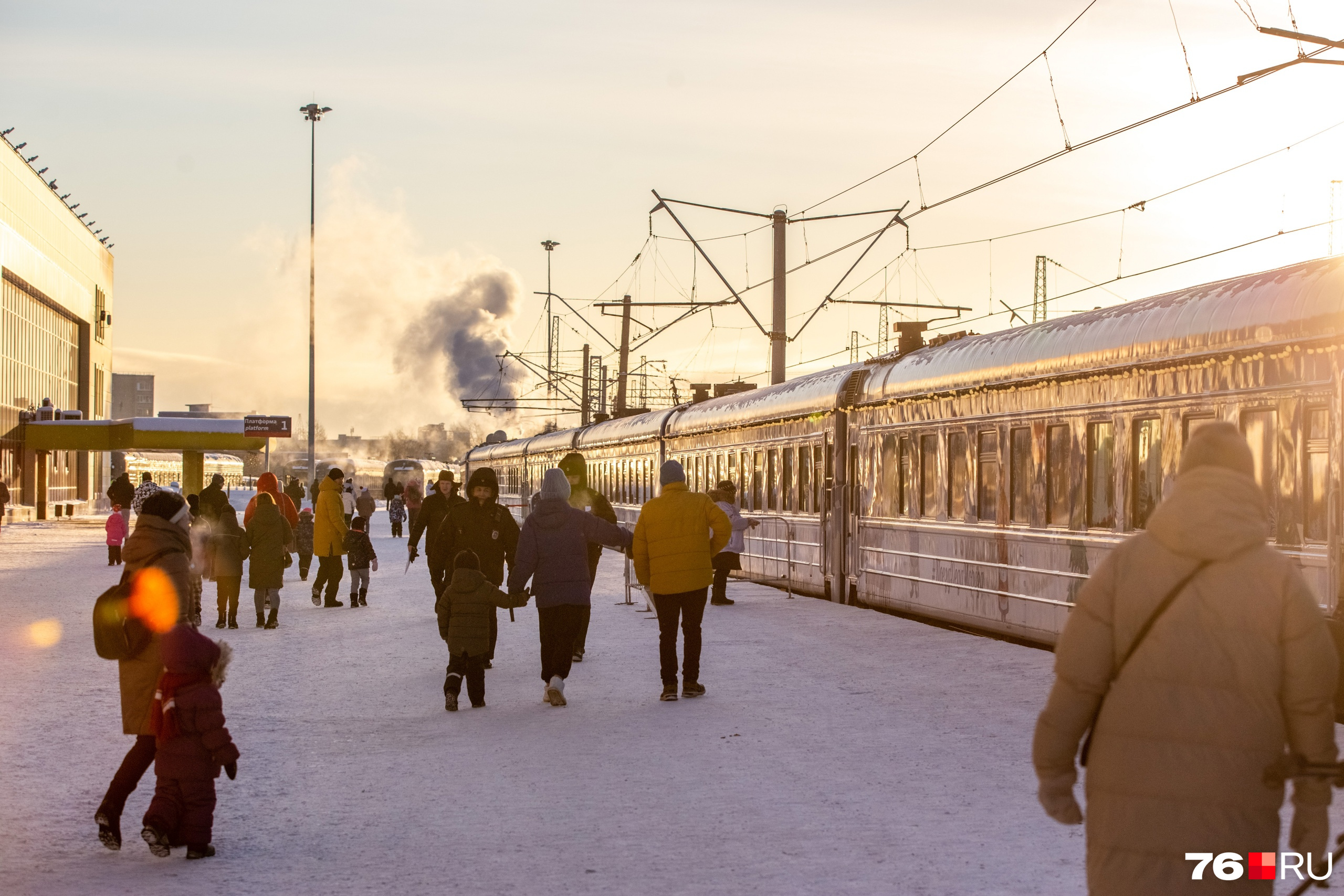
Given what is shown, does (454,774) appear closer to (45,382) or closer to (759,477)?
(759,477)

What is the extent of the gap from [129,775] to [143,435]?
52622 millimetres

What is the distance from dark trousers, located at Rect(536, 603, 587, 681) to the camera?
11.7 metres

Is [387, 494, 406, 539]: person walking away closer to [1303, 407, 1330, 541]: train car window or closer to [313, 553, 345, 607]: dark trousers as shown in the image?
[313, 553, 345, 607]: dark trousers

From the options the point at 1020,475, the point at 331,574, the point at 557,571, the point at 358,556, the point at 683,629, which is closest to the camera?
the point at 557,571

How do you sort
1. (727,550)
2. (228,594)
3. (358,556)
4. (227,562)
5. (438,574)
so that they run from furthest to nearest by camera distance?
(727,550) → (358,556) → (228,594) → (227,562) → (438,574)

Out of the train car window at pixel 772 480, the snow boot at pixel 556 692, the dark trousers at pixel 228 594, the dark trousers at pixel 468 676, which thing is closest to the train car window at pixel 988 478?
the snow boot at pixel 556 692

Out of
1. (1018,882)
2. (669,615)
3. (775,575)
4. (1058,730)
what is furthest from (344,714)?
(775,575)

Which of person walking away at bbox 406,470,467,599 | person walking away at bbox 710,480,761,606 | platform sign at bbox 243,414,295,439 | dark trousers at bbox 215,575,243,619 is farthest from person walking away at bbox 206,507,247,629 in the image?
platform sign at bbox 243,414,295,439

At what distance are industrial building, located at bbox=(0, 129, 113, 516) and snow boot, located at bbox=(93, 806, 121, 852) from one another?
55488mm

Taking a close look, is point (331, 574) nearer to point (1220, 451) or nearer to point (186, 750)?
point (186, 750)

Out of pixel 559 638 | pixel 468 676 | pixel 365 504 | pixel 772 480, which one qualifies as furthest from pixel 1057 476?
pixel 365 504

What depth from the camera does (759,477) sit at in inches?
1015

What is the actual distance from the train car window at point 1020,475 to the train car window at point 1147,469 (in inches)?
82.7

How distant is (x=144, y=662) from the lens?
7.16 meters
